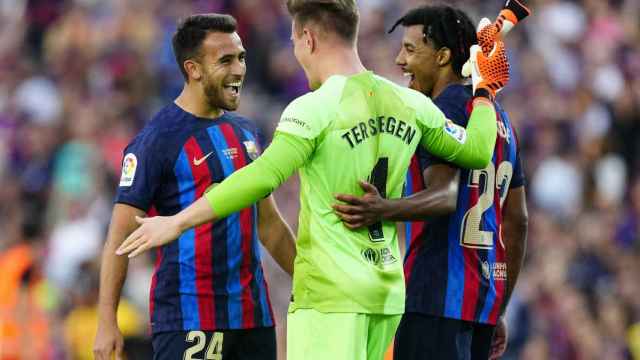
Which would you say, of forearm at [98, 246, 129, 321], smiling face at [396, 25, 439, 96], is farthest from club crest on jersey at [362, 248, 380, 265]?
forearm at [98, 246, 129, 321]

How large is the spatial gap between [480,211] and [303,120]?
1.24 metres

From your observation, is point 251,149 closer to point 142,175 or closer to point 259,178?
point 142,175

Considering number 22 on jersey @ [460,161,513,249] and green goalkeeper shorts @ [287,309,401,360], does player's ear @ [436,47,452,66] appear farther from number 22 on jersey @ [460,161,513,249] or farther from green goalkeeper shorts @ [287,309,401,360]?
green goalkeeper shorts @ [287,309,401,360]

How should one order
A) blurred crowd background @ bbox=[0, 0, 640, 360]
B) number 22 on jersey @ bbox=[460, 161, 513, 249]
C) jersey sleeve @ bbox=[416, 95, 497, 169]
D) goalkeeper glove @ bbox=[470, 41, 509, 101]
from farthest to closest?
blurred crowd background @ bbox=[0, 0, 640, 360], number 22 on jersey @ bbox=[460, 161, 513, 249], goalkeeper glove @ bbox=[470, 41, 509, 101], jersey sleeve @ bbox=[416, 95, 497, 169]

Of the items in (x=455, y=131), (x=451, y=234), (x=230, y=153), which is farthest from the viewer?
(x=230, y=153)

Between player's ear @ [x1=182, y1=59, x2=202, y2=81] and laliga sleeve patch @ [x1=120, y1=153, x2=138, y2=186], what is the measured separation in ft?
1.68

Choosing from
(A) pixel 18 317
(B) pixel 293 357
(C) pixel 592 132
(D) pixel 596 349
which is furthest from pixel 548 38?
(B) pixel 293 357

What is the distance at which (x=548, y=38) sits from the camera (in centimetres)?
1617

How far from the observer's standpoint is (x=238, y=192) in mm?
6516

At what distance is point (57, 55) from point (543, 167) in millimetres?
5719

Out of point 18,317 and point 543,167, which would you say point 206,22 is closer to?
point 18,317

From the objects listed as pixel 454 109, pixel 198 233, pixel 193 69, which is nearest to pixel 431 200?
pixel 454 109

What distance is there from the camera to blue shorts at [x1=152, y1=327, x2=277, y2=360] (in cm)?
757

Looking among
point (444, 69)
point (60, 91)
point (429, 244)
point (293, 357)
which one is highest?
point (60, 91)
